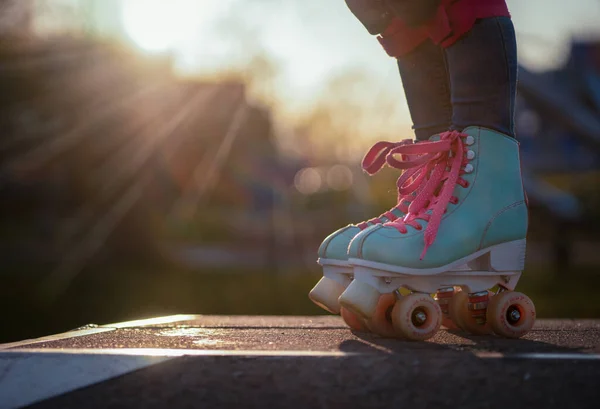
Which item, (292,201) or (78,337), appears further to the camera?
(292,201)

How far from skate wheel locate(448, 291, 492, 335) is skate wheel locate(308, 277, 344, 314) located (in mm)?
309

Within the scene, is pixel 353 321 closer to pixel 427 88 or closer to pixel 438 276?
pixel 438 276

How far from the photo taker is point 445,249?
184 cm

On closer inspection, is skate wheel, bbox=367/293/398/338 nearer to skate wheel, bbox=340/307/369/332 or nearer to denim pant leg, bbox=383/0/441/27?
skate wheel, bbox=340/307/369/332

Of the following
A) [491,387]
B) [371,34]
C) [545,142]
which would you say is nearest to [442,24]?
[371,34]

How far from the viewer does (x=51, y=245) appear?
715 inches

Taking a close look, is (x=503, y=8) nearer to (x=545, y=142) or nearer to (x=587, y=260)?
(x=587, y=260)

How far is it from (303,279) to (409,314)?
11479 millimetres

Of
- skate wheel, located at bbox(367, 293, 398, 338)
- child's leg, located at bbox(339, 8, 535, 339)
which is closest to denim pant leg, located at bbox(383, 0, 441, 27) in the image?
child's leg, located at bbox(339, 8, 535, 339)

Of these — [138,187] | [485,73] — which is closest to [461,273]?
[485,73]

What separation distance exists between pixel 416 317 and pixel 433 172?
40 cm

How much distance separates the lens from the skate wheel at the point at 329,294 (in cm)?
207

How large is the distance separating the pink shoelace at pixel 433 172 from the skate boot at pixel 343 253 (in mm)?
74

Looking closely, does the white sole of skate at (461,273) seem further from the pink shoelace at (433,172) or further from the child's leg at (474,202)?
the pink shoelace at (433,172)
